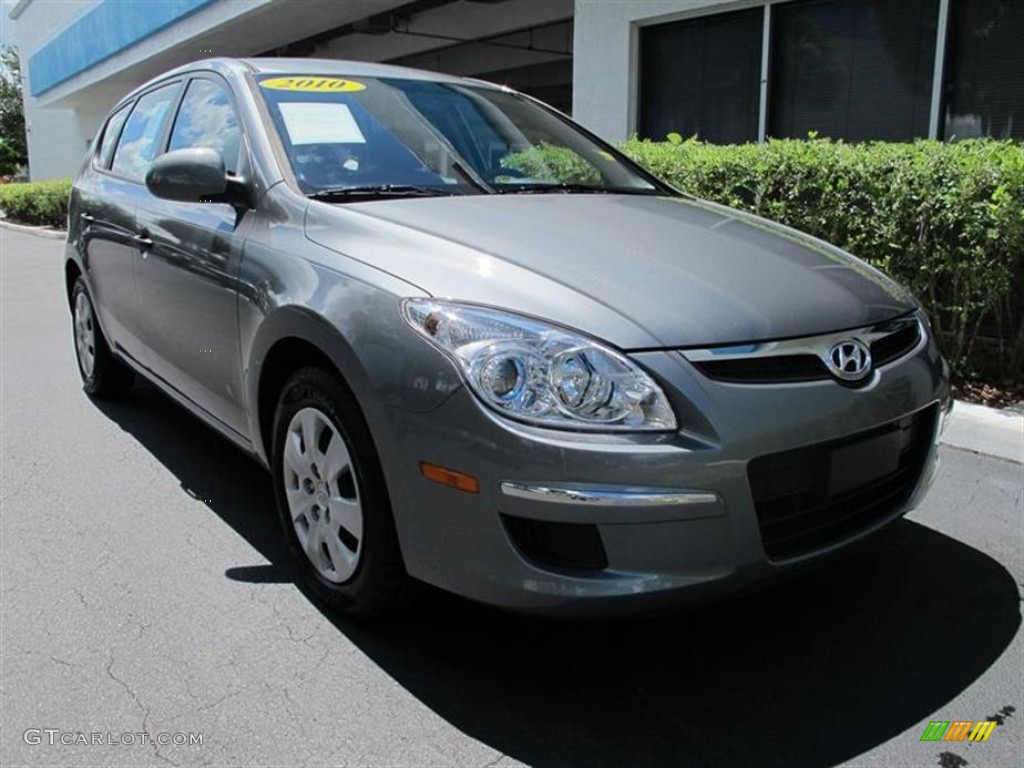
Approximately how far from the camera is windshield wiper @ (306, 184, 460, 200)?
9.96ft

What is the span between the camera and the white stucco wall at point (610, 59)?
9.76 meters

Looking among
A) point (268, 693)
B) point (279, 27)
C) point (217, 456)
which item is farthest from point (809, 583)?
point (279, 27)

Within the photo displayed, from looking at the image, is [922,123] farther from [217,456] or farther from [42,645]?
[42,645]

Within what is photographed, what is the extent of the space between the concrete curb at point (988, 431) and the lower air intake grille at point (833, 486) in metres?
1.92

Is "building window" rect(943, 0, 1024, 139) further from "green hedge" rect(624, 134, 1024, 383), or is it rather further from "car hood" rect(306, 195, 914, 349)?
"car hood" rect(306, 195, 914, 349)

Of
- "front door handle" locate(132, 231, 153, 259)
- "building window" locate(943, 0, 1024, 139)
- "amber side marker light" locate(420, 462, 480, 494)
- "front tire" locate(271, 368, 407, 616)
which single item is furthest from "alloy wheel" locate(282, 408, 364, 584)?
"building window" locate(943, 0, 1024, 139)

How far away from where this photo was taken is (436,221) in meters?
2.78

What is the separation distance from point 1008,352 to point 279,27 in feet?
54.1

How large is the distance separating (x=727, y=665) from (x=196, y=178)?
2.33 metres

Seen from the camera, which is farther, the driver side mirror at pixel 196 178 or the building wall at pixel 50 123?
the building wall at pixel 50 123

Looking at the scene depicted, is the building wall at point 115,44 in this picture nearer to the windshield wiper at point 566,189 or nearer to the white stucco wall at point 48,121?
the white stucco wall at point 48,121

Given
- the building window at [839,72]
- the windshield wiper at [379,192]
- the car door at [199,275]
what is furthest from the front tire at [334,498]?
the building window at [839,72]

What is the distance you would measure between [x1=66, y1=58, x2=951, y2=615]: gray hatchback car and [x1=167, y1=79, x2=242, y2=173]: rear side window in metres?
0.03

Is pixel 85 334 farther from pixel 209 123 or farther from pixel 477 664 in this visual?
pixel 477 664
